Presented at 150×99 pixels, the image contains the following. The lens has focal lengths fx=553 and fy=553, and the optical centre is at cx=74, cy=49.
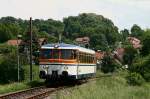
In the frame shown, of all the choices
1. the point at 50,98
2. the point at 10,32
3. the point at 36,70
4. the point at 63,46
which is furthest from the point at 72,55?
the point at 10,32

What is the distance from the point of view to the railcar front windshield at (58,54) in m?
35.7

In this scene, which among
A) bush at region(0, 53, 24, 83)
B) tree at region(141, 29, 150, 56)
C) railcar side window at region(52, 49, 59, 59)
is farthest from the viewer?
bush at region(0, 53, 24, 83)

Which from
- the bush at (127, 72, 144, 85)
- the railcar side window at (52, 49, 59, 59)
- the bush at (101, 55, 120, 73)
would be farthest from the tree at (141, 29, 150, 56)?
the bush at (101, 55, 120, 73)

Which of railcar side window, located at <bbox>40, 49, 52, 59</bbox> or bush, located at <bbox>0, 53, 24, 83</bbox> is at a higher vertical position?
railcar side window, located at <bbox>40, 49, 52, 59</bbox>

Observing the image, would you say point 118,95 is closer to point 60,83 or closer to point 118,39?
point 60,83

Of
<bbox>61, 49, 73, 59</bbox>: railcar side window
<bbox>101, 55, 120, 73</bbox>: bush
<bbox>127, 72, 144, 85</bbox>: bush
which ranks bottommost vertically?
<bbox>101, 55, 120, 73</bbox>: bush

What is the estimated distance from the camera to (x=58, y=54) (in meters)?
35.7

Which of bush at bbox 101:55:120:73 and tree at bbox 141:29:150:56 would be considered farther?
bush at bbox 101:55:120:73

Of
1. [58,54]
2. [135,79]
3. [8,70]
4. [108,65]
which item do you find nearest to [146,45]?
[8,70]

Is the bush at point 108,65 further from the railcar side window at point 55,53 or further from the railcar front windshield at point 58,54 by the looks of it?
the railcar side window at point 55,53

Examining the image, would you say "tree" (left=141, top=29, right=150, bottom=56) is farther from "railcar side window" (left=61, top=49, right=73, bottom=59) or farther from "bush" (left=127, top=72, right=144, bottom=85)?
"railcar side window" (left=61, top=49, right=73, bottom=59)

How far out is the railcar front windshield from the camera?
1406 inches

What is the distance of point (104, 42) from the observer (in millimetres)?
164000

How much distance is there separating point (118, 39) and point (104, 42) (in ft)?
70.4
